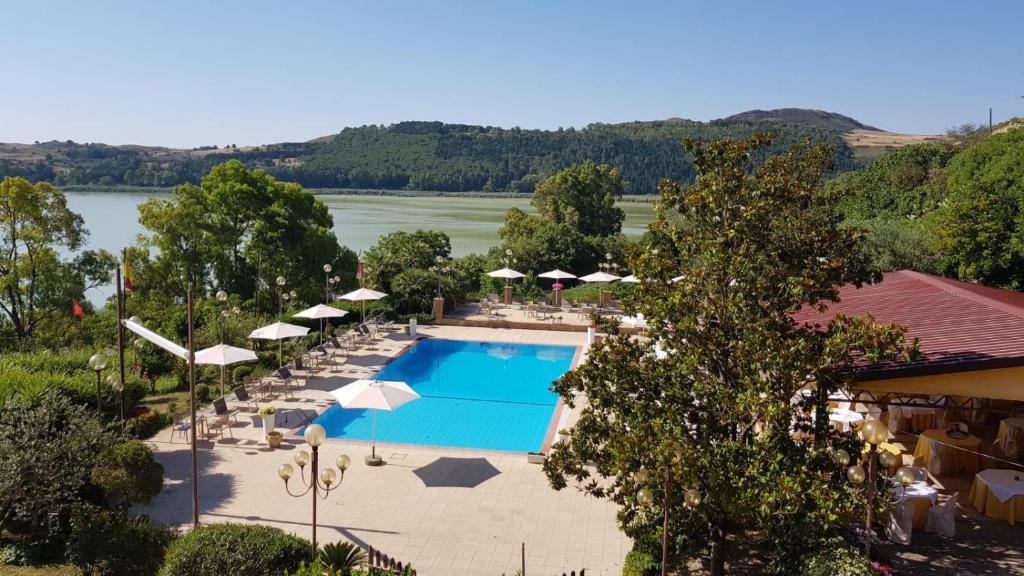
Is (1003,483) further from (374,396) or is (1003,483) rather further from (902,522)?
(374,396)

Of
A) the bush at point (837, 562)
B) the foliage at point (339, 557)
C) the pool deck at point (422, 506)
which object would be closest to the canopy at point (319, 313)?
the pool deck at point (422, 506)

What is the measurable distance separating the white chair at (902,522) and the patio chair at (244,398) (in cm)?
1313

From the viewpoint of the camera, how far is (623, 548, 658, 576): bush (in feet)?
26.6

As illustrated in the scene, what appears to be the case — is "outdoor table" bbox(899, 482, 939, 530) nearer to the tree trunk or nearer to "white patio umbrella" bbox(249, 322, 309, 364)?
the tree trunk

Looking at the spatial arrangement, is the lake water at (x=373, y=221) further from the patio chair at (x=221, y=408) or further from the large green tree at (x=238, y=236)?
the patio chair at (x=221, y=408)

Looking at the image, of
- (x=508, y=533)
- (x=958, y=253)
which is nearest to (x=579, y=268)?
(x=958, y=253)

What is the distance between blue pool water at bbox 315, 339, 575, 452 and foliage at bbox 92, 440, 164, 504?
526 centimetres

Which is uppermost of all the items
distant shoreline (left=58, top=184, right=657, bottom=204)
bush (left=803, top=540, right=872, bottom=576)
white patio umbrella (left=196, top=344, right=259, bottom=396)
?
distant shoreline (left=58, top=184, right=657, bottom=204)

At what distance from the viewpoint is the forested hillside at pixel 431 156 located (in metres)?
108

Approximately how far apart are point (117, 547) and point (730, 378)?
7963 mm

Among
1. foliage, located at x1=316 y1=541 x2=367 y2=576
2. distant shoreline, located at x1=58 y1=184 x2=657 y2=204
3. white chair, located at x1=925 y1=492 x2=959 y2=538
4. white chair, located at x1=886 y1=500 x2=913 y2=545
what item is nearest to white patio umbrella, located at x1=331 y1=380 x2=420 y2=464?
foliage, located at x1=316 y1=541 x2=367 y2=576

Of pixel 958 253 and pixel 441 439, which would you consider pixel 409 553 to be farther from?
pixel 958 253

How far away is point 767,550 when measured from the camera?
8.94 metres

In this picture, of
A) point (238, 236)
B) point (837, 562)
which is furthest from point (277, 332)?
point (837, 562)
